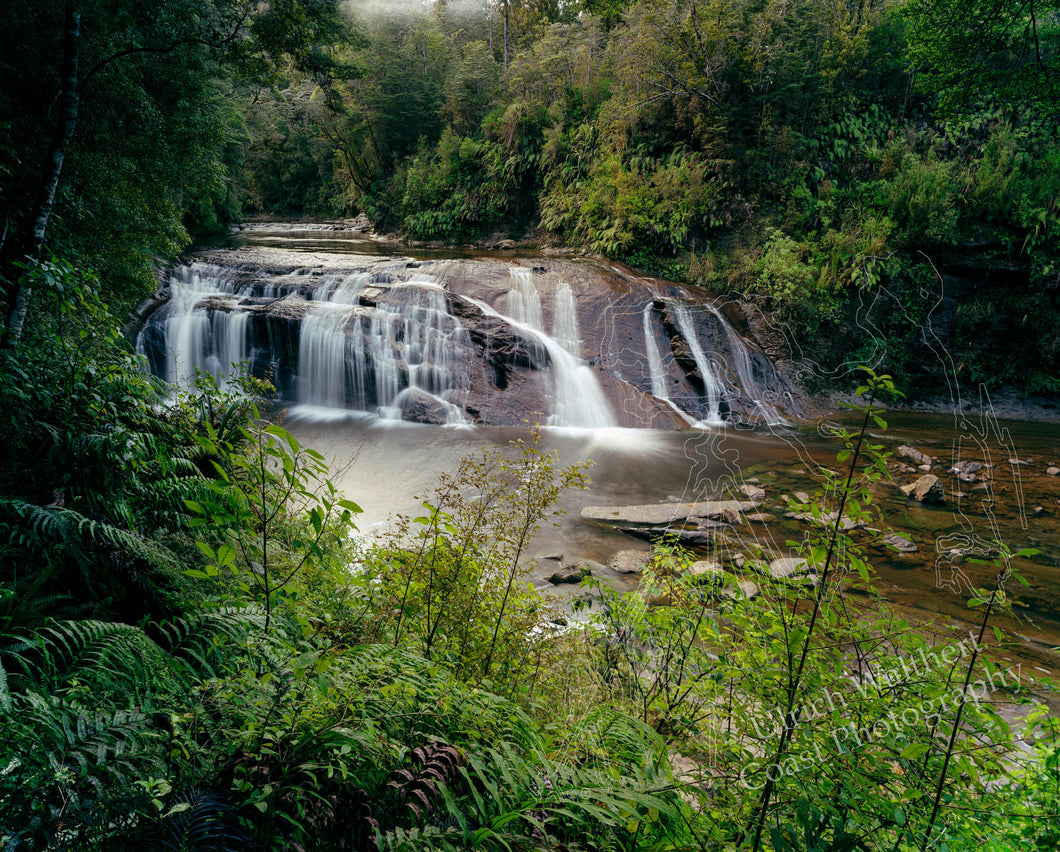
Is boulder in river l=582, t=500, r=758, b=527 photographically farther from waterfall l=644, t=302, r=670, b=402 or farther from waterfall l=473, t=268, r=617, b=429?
waterfall l=644, t=302, r=670, b=402

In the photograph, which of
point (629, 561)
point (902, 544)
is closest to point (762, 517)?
point (902, 544)

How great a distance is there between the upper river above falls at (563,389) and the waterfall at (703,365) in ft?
0.13

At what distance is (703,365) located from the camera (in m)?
12.8

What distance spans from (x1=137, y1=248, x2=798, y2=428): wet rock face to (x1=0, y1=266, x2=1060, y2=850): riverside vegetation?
8.64 meters

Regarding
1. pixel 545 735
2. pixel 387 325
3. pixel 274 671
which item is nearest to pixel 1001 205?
pixel 387 325

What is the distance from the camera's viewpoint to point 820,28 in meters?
16.5

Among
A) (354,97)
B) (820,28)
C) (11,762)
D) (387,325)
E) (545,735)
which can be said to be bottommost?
(545,735)

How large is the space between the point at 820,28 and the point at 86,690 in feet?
77.7

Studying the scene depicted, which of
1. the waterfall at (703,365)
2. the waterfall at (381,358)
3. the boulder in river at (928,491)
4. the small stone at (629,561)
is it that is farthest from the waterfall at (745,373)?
the waterfall at (381,358)

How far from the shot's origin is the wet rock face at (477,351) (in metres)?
12.1

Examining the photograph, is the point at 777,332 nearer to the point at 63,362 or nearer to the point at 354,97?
the point at 63,362

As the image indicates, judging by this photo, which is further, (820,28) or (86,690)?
(820,28)

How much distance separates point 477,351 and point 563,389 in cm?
249

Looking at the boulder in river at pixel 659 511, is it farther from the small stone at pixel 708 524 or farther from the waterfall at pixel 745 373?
the waterfall at pixel 745 373
